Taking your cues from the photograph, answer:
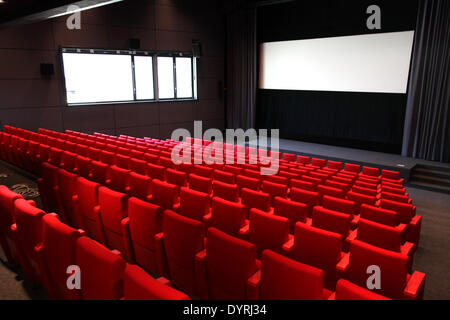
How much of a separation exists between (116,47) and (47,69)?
2117 millimetres

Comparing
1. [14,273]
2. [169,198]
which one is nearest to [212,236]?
[169,198]

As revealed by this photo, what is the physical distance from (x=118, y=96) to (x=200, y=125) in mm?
3191

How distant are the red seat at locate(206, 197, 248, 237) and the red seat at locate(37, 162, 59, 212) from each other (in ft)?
6.43

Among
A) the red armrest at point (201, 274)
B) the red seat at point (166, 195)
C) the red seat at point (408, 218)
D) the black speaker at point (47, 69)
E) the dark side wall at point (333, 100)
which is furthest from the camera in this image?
the dark side wall at point (333, 100)

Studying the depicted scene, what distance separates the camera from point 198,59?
11.7m

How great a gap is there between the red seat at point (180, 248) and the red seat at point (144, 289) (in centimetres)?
78

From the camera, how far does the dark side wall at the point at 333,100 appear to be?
8.98 meters

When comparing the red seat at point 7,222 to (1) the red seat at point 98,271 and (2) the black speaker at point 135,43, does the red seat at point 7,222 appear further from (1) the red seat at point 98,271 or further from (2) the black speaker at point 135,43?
(2) the black speaker at point 135,43

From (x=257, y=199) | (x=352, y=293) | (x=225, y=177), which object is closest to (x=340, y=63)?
(x=225, y=177)

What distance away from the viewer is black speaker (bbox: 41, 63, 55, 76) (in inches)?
337

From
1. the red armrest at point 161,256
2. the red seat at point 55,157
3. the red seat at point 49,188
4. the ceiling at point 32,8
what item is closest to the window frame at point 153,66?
the ceiling at point 32,8

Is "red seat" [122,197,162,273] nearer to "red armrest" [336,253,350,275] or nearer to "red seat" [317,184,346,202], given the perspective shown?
"red armrest" [336,253,350,275]
